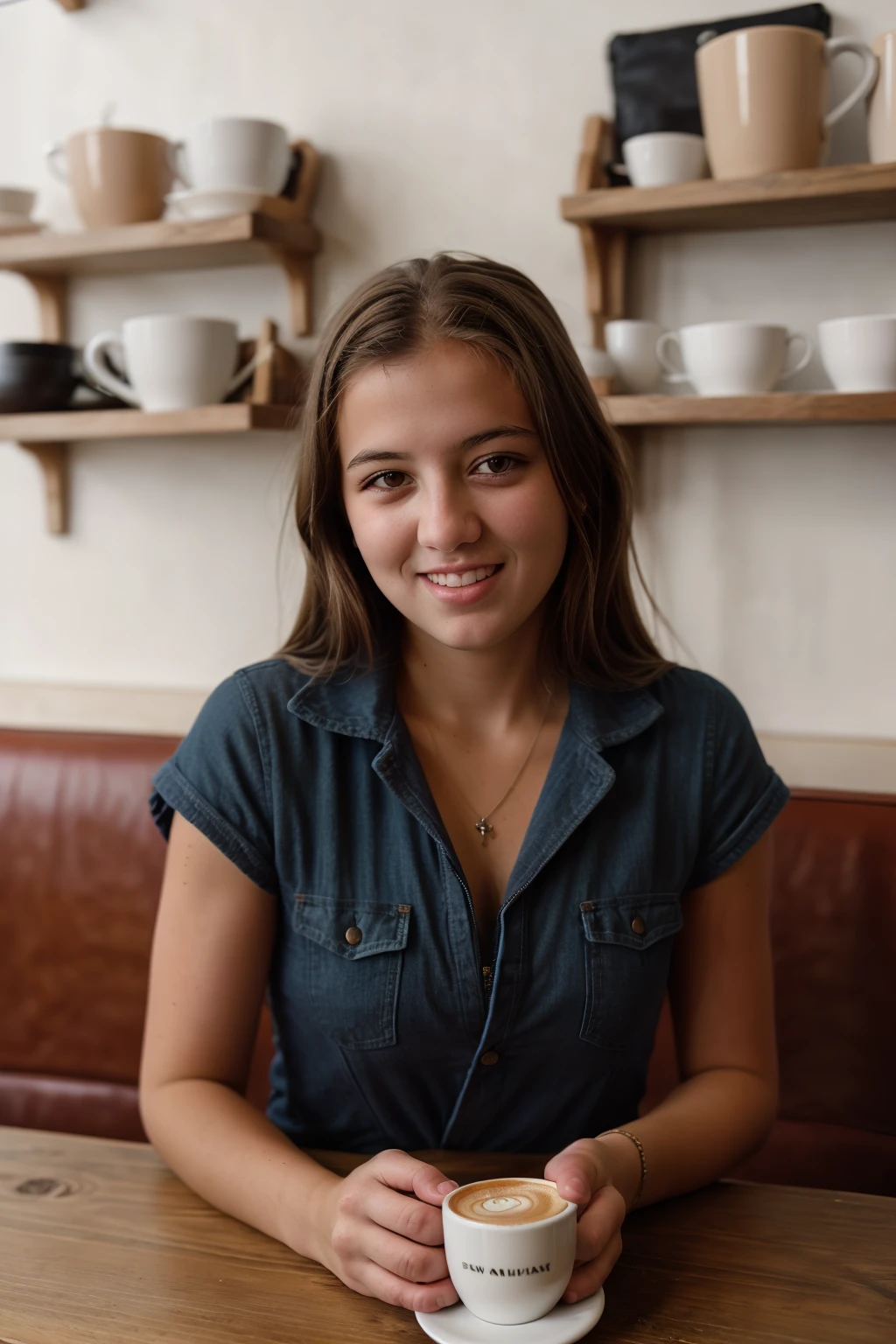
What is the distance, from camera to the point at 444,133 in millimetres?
1887

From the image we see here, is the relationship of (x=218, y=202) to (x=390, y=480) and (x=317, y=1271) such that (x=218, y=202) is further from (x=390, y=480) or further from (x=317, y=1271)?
(x=317, y=1271)

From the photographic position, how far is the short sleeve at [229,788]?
1.12m

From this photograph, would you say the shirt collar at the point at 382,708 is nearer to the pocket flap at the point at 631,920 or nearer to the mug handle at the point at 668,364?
the pocket flap at the point at 631,920

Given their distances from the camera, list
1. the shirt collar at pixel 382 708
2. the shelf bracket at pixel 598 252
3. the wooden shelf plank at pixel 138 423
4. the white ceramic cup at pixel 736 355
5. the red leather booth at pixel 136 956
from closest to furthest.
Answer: the shirt collar at pixel 382 708
the red leather booth at pixel 136 956
the white ceramic cup at pixel 736 355
the shelf bracket at pixel 598 252
the wooden shelf plank at pixel 138 423

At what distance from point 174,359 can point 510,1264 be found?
55.7 inches

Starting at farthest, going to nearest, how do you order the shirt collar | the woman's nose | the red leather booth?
1. the red leather booth
2. the shirt collar
3. the woman's nose

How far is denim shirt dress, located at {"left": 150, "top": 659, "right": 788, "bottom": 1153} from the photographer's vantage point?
1.10 m

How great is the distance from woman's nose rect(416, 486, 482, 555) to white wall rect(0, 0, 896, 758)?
2.75 ft

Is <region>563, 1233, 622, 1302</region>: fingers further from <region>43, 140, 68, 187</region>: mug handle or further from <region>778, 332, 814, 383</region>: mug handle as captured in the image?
<region>43, 140, 68, 187</region>: mug handle

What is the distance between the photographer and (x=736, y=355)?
159 centimetres

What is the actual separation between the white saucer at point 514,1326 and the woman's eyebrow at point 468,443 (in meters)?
0.64

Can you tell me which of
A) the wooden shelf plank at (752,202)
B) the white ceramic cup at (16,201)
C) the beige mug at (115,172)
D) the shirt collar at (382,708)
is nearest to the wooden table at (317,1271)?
the shirt collar at (382,708)

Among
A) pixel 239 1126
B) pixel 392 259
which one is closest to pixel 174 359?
pixel 392 259

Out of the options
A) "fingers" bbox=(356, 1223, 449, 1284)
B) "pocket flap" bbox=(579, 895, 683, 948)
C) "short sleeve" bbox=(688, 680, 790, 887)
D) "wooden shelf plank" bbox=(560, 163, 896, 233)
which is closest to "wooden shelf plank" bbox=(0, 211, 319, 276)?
"wooden shelf plank" bbox=(560, 163, 896, 233)
